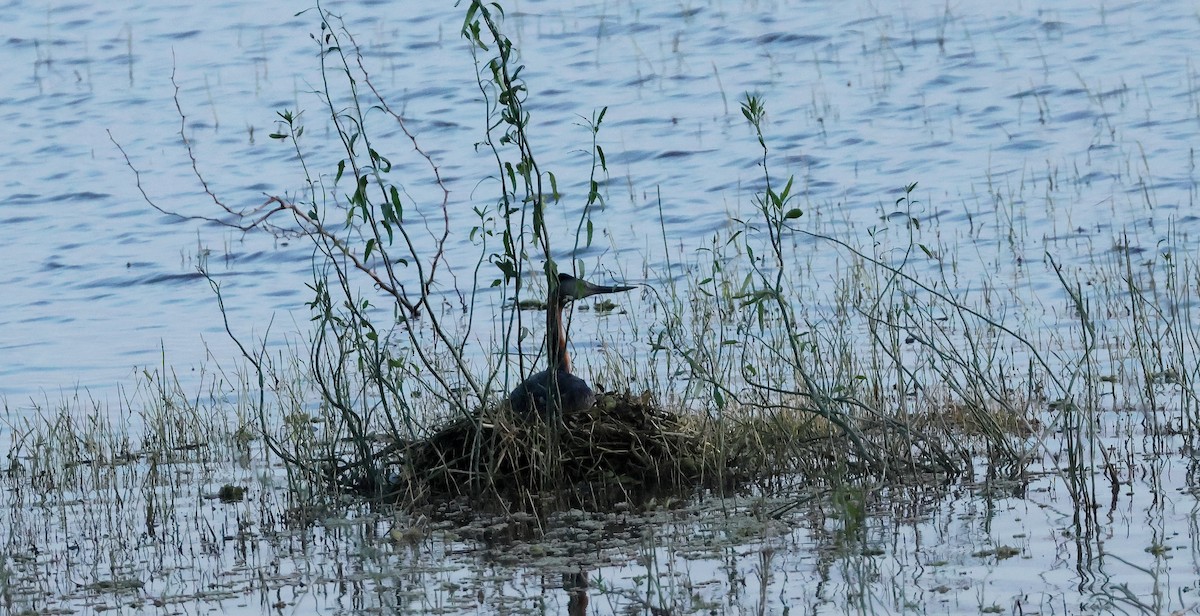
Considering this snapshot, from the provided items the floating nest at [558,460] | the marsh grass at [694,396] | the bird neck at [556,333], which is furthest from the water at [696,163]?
the bird neck at [556,333]

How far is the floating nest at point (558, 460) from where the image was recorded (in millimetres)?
7422

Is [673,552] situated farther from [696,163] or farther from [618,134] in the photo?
[618,134]

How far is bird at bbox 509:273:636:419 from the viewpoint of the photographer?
7582mm

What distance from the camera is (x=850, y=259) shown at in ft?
41.1

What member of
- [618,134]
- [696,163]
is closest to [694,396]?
[696,163]

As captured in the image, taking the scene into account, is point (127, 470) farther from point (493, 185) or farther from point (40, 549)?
point (493, 185)

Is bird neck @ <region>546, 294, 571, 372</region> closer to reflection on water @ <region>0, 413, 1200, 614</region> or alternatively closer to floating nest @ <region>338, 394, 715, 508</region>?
floating nest @ <region>338, 394, 715, 508</region>

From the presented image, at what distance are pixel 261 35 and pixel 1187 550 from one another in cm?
2185

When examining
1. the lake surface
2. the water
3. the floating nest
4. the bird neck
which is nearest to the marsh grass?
the floating nest

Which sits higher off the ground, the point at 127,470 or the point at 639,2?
the point at 639,2

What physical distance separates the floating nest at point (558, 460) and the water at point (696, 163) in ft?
2.33

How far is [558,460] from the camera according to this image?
24.5ft

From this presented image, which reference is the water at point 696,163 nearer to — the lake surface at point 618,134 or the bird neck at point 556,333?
the lake surface at point 618,134

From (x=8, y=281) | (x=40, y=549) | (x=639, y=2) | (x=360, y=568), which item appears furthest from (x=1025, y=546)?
(x=639, y=2)
